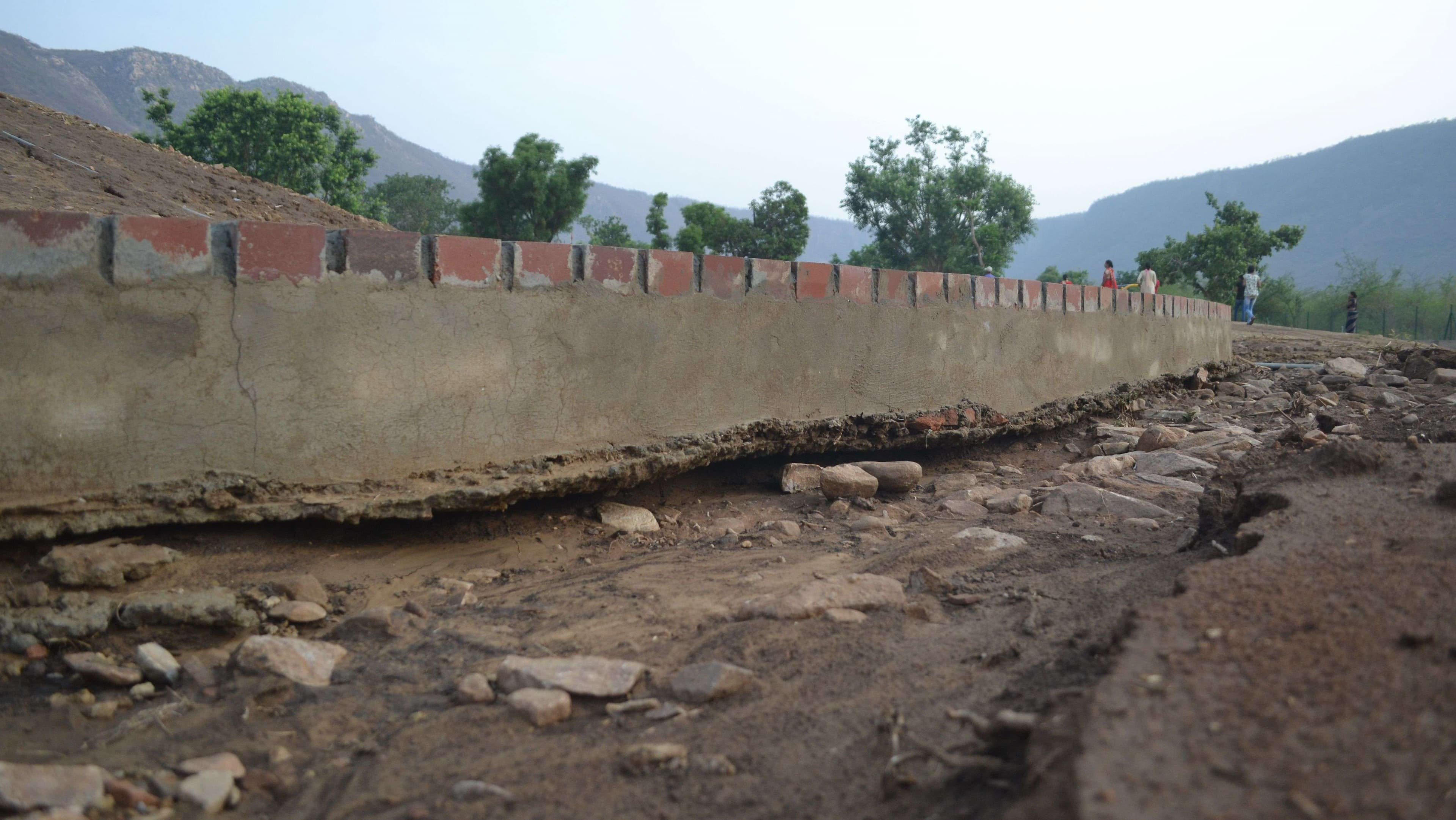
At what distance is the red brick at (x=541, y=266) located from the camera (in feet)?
9.46

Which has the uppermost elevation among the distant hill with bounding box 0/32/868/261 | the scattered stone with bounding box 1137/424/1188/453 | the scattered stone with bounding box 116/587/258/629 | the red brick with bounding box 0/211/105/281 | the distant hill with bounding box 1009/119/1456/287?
the distant hill with bounding box 0/32/868/261

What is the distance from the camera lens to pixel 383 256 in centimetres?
266

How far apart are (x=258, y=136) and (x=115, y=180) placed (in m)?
17.4

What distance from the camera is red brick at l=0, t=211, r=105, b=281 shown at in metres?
2.20

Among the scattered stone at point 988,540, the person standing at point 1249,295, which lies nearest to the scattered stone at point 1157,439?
the scattered stone at point 988,540

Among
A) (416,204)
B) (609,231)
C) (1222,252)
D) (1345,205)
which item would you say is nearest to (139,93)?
A: (416,204)

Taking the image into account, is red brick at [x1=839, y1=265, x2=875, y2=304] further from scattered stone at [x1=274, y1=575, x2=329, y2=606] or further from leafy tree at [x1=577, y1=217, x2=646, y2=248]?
leafy tree at [x1=577, y1=217, x2=646, y2=248]

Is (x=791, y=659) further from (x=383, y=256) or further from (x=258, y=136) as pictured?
(x=258, y=136)

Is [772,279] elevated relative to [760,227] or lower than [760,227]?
lower

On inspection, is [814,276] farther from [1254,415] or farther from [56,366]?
[1254,415]

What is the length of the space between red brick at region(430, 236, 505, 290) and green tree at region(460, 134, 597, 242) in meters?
22.6

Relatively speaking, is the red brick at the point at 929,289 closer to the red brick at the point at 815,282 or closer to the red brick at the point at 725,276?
the red brick at the point at 815,282

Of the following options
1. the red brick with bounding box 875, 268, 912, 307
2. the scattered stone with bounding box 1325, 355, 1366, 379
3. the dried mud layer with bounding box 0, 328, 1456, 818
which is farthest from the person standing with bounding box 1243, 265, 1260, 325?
the dried mud layer with bounding box 0, 328, 1456, 818

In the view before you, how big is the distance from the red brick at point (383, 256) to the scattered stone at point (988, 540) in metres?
2.03
